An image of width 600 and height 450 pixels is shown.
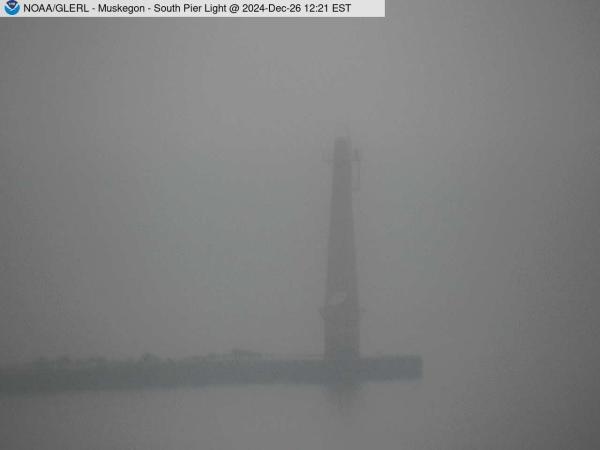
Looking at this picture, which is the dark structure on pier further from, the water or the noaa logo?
the noaa logo

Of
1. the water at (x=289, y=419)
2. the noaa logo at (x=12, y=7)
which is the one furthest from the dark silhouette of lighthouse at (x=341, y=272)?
the noaa logo at (x=12, y=7)

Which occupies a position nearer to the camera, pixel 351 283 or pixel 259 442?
pixel 259 442

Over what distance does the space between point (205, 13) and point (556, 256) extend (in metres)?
1.24

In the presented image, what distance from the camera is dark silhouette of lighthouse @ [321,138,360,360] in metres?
1.79

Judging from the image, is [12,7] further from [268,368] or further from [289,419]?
[289,419]

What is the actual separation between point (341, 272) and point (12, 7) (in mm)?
1197

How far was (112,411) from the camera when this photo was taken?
182 cm

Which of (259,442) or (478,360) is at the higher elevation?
(478,360)

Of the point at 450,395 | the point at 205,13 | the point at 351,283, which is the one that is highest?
the point at 205,13

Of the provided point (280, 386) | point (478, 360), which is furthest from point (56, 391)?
point (478, 360)

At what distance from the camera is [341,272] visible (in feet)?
6.54

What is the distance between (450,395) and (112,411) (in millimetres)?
971

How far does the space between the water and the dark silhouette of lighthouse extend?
14cm

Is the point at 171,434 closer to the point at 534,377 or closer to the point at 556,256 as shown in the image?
the point at 534,377
